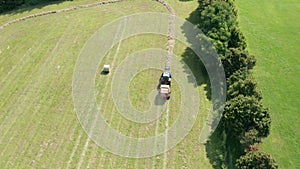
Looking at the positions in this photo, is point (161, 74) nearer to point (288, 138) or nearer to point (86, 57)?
point (86, 57)

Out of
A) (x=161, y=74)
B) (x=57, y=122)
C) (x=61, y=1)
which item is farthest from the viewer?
(x=61, y=1)

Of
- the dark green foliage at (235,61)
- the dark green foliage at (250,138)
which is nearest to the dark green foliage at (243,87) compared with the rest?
the dark green foliage at (235,61)

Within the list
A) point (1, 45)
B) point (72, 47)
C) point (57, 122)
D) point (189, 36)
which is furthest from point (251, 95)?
point (1, 45)

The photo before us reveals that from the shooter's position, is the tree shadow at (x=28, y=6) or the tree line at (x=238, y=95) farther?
the tree shadow at (x=28, y=6)

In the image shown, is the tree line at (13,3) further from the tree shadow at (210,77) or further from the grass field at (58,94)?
the tree shadow at (210,77)

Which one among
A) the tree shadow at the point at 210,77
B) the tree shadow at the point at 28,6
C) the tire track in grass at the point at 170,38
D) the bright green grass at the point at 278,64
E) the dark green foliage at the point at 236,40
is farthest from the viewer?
the tree shadow at the point at 28,6

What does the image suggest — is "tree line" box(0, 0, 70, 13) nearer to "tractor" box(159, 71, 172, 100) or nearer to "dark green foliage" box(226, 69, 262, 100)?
"tractor" box(159, 71, 172, 100)
